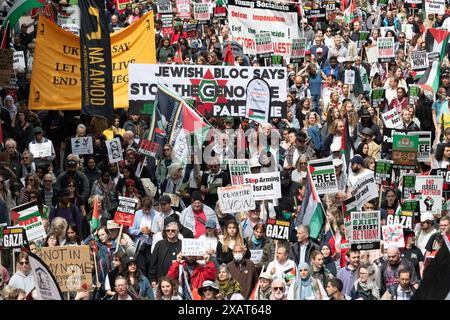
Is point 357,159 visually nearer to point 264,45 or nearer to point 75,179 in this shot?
point 75,179

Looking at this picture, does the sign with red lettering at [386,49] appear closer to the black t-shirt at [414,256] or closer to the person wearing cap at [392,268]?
the black t-shirt at [414,256]

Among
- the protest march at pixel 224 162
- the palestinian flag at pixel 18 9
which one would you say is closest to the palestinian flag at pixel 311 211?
the protest march at pixel 224 162

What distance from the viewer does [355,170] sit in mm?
20531

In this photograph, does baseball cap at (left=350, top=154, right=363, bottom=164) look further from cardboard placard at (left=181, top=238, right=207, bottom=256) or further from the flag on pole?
the flag on pole

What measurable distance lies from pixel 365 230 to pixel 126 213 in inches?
129

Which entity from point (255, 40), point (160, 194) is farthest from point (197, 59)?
point (160, 194)

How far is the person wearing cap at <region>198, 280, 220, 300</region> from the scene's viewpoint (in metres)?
15.9

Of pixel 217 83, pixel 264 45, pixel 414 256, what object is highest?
pixel 217 83

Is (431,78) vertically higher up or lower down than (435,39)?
lower down

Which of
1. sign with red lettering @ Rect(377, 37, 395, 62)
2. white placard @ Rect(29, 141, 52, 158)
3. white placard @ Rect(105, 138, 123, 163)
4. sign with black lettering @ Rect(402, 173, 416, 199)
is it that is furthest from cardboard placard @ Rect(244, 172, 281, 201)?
sign with red lettering @ Rect(377, 37, 395, 62)

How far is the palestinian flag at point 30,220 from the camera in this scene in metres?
18.2

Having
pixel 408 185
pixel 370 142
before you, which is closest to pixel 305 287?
pixel 408 185

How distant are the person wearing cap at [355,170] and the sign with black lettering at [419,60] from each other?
7163 millimetres
